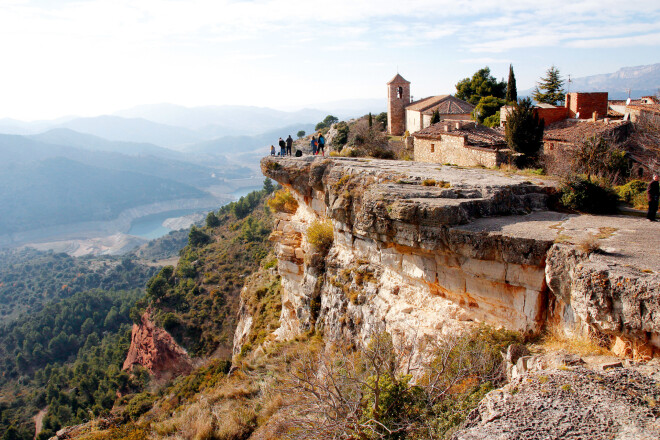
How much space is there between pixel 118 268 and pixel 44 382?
52348mm

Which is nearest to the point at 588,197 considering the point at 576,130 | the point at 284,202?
the point at 284,202

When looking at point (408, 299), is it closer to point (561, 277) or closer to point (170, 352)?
point (561, 277)

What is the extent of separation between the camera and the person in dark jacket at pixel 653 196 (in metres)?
9.62

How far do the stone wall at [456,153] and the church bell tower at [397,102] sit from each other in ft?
53.1

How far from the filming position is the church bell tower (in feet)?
140

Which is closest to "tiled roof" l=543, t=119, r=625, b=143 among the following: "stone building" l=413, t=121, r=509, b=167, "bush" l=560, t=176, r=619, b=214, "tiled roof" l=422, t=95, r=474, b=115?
"stone building" l=413, t=121, r=509, b=167

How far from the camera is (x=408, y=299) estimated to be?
11.3 metres

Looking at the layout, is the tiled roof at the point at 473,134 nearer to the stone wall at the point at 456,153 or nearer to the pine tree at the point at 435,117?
the stone wall at the point at 456,153

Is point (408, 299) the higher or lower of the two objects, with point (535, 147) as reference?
lower

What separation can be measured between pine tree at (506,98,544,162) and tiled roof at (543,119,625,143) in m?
1.49

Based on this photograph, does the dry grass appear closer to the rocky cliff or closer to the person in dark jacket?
the rocky cliff

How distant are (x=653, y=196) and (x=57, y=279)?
122794 millimetres

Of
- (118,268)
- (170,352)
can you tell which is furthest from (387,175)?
(118,268)

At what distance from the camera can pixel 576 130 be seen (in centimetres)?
2131
